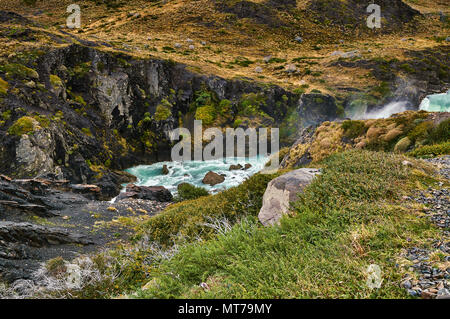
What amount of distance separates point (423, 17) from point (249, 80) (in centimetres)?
7715

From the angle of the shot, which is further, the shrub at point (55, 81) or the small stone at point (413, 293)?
the shrub at point (55, 81)

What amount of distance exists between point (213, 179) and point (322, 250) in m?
20.4

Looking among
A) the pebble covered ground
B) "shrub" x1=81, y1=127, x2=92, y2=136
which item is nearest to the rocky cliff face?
"shrub" x1=81, y1=127, x2=92, y2=136


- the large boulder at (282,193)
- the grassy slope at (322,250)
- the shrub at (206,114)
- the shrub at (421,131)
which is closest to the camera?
the grassy slope at (322,250)

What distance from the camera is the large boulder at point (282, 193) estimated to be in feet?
23.2

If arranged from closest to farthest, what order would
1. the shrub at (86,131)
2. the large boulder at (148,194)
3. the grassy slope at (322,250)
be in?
the grassy slope at (322,250) → the large boulder at (148,194) → the shrub at (86,131)

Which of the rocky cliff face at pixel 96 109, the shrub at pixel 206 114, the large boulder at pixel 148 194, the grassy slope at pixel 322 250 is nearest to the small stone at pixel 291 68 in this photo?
the rocky cliff face at pixel 96 109

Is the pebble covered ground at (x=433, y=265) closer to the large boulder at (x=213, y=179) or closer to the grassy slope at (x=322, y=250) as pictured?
the grassy slope at (x=322, y=250)

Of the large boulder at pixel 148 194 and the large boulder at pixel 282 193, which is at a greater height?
the large boulder at pixel 282 193

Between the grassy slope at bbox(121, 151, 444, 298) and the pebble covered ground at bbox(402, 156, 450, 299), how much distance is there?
158mm

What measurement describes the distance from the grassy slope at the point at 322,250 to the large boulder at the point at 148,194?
48.3 ft

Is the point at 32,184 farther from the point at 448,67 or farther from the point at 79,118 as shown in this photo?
the point at 448,67

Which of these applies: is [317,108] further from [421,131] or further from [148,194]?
[148,194]
